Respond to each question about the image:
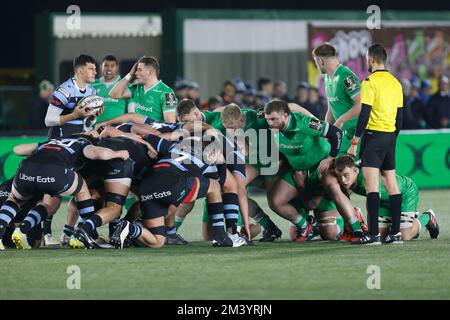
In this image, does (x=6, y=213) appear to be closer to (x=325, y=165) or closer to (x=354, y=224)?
(x=325, y=165)

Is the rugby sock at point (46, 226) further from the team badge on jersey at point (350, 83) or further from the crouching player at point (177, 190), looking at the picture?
the team badge on jersey at point (350, 83)

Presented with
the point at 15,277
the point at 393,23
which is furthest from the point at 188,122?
the point at 393,23

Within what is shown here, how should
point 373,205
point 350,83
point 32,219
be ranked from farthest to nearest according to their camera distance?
point 350,83 < point 32,219 < point 373,205

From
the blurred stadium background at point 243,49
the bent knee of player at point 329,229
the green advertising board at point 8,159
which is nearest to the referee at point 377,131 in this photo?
the bent knee of player at point 329,229

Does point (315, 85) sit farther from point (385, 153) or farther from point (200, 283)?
point (200, 283)

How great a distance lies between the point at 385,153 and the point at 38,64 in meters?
13.0

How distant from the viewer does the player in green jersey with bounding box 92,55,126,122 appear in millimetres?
14617

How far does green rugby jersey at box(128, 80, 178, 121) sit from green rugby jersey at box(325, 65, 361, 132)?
1.75 metres

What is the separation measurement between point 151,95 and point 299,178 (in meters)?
2.05

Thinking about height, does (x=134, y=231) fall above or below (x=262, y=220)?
above

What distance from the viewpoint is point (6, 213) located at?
38.4 feet

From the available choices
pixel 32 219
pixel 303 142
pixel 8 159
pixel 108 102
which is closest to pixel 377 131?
pixel 303 142

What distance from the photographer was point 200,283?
370 inches

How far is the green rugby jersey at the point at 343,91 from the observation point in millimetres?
13148
